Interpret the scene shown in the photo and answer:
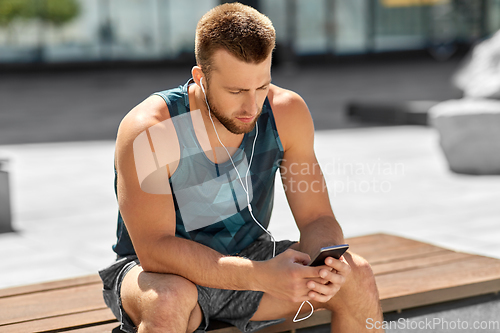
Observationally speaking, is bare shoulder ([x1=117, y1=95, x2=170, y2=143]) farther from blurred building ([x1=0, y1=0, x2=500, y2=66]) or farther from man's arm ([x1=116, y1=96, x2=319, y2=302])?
blurred building ([x1=0, y1=0, x2=500, y2=66])

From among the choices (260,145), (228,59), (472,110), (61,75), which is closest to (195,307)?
(260,145)

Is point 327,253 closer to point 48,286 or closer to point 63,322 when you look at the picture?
point 63,322

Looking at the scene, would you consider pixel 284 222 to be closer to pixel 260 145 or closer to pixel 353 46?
pixel 260 145

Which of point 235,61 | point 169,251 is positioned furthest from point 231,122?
point 169,251

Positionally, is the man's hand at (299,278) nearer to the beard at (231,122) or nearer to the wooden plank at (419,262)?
the beard at (231,122)

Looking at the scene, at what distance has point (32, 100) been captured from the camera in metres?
15.7

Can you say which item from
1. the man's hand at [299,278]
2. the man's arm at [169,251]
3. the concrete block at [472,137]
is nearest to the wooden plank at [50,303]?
the man's arm at [169,251]

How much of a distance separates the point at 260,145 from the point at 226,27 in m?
0.53

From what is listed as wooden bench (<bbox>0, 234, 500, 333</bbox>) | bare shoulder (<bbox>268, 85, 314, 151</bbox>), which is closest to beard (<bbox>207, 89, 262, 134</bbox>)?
bare shoulder (<bbox>268, 85, 314, 151</bbox>)

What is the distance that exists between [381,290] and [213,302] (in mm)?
848

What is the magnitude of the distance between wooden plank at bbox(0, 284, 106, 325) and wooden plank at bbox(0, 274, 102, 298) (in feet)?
0.13

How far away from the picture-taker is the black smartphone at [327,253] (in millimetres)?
2158

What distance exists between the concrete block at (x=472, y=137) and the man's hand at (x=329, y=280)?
5386mm

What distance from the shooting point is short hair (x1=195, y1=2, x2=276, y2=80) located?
7.42 ft
